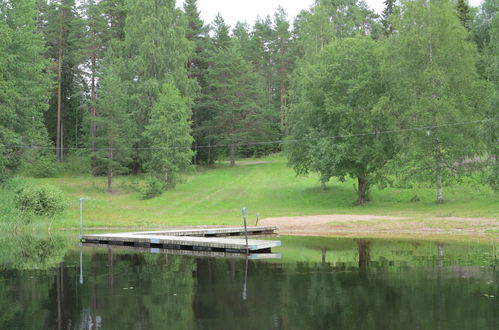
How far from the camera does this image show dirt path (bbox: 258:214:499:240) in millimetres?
28027

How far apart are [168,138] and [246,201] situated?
10388 mm

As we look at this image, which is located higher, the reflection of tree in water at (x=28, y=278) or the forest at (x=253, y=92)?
the forest at (x=253, y=92)

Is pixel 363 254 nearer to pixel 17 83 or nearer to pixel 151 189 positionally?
pixel 151 189

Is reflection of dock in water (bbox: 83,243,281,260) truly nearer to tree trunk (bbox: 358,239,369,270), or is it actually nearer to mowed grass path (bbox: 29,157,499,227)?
tree trunk (bbox: 358,239,369,270)

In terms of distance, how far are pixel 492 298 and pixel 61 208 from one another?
27.3 meters

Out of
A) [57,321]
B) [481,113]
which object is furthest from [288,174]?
[57,321]

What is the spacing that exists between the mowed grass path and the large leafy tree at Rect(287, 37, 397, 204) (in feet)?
10.3

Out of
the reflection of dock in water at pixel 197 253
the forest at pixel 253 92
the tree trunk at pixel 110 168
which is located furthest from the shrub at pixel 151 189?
the reflection of dock in water at pixel 197 253

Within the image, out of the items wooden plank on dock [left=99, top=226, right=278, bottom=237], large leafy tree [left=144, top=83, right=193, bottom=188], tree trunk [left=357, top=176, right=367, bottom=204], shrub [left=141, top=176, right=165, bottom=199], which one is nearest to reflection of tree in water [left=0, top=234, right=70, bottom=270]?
wooden plank on dock [left=99, top=226, right=278, bottom=237]

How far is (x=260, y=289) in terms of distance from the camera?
14531 millimetres

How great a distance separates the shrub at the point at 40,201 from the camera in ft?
108

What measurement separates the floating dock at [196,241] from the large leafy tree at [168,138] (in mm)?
21833

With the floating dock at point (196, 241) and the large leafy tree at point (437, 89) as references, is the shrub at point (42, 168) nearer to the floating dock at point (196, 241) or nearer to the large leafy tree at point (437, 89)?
the floating dock at point (196, 241)

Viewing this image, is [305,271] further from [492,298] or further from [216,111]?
[216,111]
